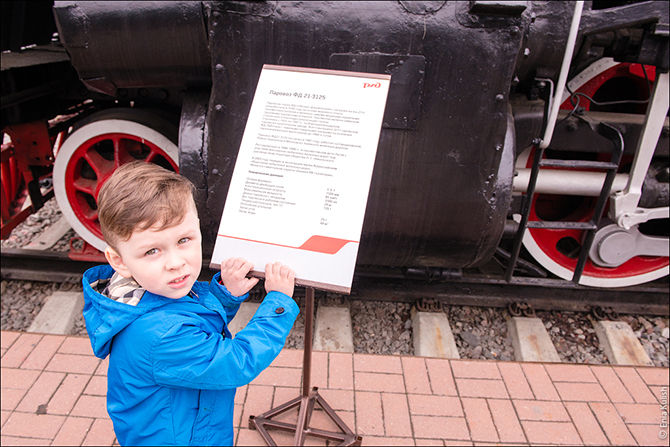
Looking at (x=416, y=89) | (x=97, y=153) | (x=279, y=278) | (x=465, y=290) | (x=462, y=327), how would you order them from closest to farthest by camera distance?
1. (x=279, y=278)
2. (x=416, y=89)
3. (x=97, y=153)
4. (x=462, y=327)
5. (x=465, y=290)

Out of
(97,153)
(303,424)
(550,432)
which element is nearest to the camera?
(303,424)

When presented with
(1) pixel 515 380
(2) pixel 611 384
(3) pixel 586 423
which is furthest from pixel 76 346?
(2) pixel 611 384

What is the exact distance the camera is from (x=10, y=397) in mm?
2400

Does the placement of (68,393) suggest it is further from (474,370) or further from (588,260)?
(588,260)

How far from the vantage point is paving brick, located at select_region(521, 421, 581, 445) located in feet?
7.53

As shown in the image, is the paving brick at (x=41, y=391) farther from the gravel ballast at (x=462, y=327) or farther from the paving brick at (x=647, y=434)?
the paving brick at (x=647, y=434)

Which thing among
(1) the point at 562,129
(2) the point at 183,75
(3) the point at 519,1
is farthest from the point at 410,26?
(1) the point at 562,129

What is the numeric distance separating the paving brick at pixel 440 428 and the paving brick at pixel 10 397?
2180 mm

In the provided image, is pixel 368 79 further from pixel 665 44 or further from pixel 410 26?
pixel 665 44

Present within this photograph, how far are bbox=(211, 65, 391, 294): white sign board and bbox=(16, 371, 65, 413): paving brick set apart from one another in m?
1.67

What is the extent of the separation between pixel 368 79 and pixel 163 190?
0.84 m

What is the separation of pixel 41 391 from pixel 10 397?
0.52ft

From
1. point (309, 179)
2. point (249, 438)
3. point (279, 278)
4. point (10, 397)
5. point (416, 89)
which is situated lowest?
point (10, 397)

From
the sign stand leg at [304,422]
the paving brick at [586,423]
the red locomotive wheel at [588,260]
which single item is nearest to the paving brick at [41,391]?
the sign stand leg at [304,422]
